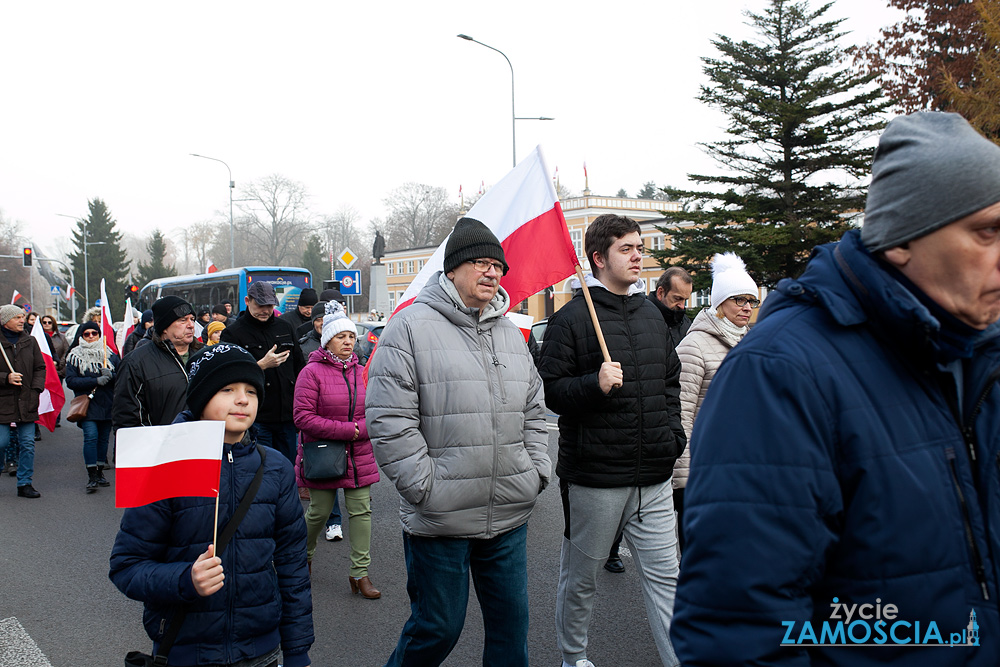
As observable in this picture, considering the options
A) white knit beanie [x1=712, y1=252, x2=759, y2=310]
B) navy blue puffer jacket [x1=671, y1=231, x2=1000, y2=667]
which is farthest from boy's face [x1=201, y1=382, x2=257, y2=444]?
white knit beanie [x1=712, y1=252, x2=759, y2=310]

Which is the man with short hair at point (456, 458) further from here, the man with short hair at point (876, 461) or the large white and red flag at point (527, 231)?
the man with short hair at point (876, 461)

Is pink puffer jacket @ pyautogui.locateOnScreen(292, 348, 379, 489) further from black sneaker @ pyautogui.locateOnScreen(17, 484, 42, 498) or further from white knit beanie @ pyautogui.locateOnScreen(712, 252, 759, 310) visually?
black sneaker @ pyautogui.locateOnScreen(17, 484, 42, 498)

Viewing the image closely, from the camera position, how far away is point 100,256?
8588cm

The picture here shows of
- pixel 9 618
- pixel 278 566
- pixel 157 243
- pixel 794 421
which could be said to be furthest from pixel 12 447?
pixel 157 243

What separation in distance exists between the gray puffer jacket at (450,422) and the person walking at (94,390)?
7135mm

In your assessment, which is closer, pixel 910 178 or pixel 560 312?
pixel 910 178

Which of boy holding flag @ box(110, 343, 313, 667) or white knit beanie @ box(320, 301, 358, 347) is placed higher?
white knit beanie @ box(320, 301, 358, 347)

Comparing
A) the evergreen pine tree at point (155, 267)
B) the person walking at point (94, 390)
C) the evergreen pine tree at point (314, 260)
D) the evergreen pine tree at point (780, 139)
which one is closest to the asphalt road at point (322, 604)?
the person walking at point (94, 390)

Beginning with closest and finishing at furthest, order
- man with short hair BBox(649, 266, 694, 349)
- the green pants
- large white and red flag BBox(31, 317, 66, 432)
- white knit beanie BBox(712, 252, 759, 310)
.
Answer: white knit beanie BBox(712, 252, 759, 310) < the green pants < man with short hair BBox(649, 266, 694, 349) < large white and red flag BBox(31, 317, 66, 432)

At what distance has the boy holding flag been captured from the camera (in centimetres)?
262

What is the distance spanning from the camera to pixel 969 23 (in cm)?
2625

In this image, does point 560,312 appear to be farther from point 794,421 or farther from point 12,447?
point 12,447

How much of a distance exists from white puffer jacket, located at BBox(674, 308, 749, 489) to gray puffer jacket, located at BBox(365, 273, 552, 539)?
4.59ft

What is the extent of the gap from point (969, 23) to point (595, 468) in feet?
96.1
